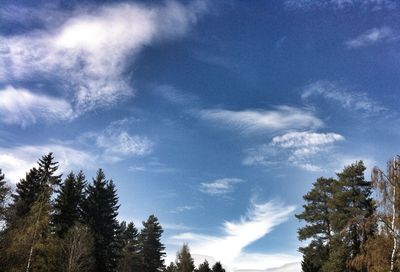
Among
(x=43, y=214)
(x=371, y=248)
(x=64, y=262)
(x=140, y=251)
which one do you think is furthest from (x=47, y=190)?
(x=140, y=251)

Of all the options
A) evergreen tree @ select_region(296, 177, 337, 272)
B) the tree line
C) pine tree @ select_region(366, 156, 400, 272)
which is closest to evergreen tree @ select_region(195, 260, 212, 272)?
the tree line

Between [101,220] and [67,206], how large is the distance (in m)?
6.40

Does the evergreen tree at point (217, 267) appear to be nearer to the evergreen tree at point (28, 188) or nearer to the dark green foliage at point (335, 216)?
the dark green foliage at point (335, 216)

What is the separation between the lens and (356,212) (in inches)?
1601

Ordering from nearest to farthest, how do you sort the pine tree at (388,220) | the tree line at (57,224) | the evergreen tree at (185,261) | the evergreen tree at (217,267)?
the pine tree at (388,220) → the tree line at (57,224) → the evergreen tree at (217,267) → the evergreen tree at (185,261)

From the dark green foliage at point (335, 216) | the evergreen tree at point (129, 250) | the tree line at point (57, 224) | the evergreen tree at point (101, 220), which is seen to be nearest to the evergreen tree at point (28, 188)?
the tree line at point (57, 224)

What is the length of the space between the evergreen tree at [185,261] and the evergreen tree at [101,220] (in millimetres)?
16679

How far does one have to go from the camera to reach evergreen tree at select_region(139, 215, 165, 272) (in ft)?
244

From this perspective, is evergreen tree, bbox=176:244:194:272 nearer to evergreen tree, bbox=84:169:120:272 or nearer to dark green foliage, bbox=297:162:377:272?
evergreen tree, bbox=84:169:120:272

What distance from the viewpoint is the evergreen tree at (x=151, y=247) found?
74.4 metres

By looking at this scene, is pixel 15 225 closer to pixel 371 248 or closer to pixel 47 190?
pixel 47 190

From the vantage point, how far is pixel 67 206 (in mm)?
47625

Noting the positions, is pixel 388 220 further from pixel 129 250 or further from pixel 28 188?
pixel 129 250

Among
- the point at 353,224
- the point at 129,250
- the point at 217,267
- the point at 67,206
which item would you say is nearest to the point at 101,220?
the point at 67,206
